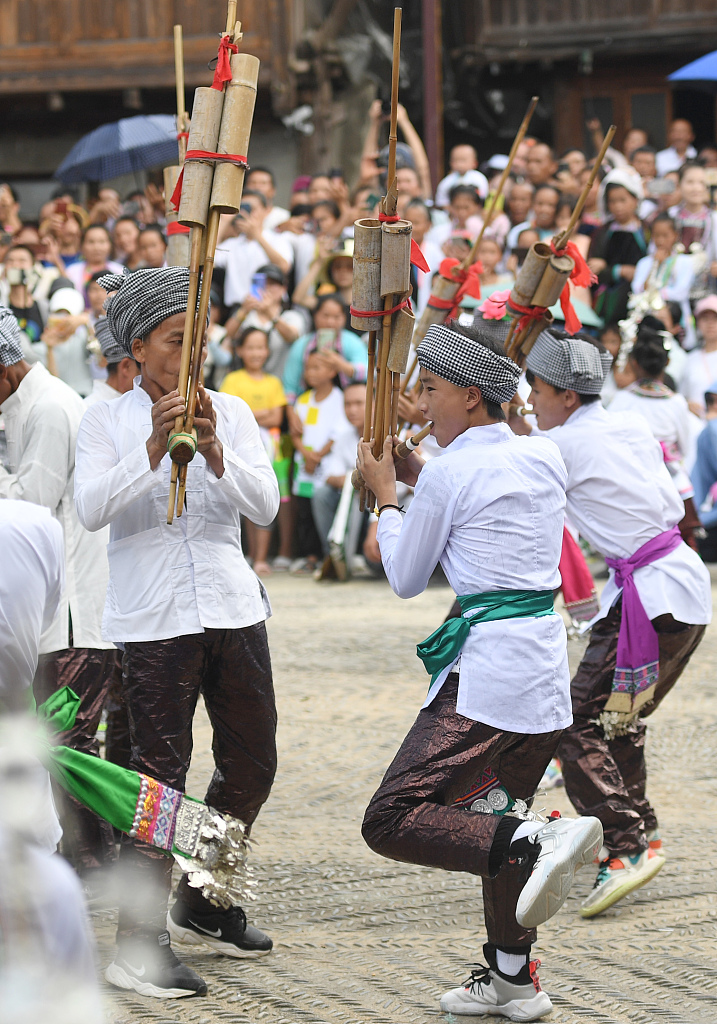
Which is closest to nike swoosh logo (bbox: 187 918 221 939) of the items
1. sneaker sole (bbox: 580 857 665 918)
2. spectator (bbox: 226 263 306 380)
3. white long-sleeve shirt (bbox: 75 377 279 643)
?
white long-sleeve shirt (bbox: 75 377 279 643)

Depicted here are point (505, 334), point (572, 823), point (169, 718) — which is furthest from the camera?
point (505, 334)

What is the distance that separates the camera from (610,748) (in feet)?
14.6

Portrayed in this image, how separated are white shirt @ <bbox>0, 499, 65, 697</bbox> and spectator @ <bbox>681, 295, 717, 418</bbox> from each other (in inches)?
339

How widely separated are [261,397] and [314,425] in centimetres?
49

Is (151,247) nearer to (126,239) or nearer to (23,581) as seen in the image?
(126,239)

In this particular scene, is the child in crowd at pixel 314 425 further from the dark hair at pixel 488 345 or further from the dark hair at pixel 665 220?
the dark hair at pixel 488 345

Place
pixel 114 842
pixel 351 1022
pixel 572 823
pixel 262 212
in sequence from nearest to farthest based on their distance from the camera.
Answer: pixel 572 823 → pixel 351 1022 → pixel 114 842 → pixel 262 212

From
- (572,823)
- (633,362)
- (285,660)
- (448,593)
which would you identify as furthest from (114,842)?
(448,593)

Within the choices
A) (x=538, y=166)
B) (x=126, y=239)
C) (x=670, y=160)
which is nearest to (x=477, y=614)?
(x=126, y=239)

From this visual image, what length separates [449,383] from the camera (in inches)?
134

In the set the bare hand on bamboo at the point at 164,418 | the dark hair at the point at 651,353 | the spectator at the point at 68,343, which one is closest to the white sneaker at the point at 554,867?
the bare hand on bamboo at the point at 164,418

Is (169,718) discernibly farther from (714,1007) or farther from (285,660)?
(285,660)

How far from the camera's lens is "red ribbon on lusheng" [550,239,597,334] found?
4.31 meters

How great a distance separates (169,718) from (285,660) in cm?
396
